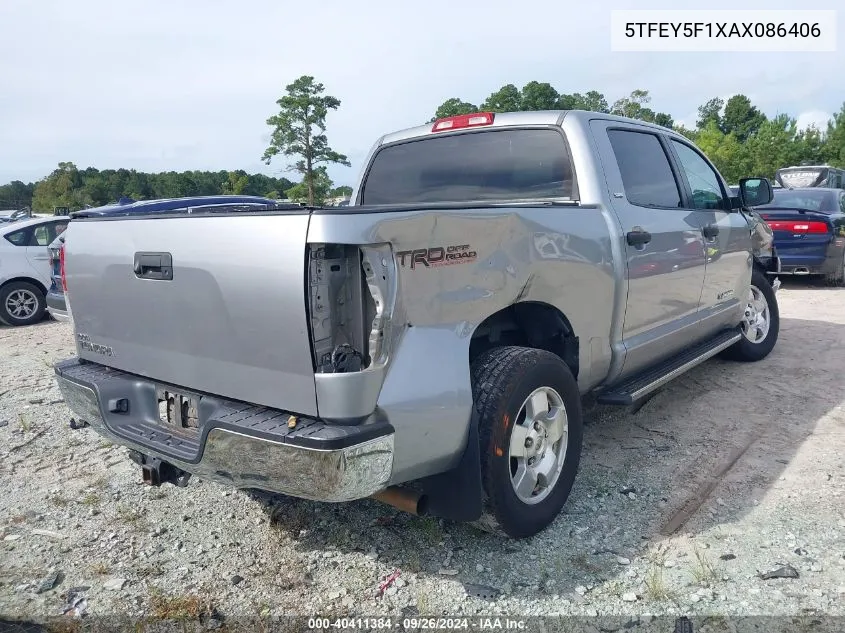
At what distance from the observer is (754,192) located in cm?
527

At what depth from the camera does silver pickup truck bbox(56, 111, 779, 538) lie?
2248 mm

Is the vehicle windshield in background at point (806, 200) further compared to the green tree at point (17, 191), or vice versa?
the green tree at point (17, 191)

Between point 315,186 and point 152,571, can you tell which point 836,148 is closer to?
point 315,186

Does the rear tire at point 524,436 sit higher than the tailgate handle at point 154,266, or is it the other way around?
the tailgate handle at point 154,266

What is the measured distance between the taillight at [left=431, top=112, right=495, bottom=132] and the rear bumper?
2.35 metres

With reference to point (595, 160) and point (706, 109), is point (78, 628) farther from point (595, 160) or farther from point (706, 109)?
point (706, 109)

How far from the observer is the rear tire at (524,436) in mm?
2680

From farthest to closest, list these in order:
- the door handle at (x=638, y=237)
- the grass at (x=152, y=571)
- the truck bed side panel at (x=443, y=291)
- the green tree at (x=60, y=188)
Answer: the green tree at (x=60, y=188)
the door handle at (x=638, y=237)
the grass at (x=152, y=571)
the truck bed side panel at (x=443, y=291)

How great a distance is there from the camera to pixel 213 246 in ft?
7.96

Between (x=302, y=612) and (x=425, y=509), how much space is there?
62 cm

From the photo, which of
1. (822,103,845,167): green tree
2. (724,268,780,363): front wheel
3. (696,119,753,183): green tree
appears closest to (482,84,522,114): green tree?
(696,119,753,183): green tree

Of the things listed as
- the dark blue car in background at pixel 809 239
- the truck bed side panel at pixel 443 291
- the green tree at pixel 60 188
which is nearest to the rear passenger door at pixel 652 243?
the truck bed side panel at pixel 443 291

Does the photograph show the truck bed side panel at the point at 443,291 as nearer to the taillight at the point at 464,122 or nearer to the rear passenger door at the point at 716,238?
the taillight at the point at 464,122

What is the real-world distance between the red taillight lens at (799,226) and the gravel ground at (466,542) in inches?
258
